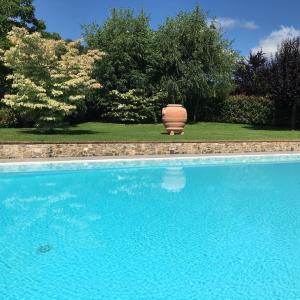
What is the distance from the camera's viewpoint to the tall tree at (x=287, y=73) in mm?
22156

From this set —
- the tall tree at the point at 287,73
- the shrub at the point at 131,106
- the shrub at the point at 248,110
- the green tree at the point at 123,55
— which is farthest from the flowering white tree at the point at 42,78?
the shrub at the point at 248,110

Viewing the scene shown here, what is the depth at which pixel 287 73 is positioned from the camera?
2223 centimetres

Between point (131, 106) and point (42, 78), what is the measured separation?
32.3 ft

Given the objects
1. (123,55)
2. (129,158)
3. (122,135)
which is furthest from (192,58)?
(129,158)

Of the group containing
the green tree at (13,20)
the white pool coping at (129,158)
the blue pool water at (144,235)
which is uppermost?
the green tree at (13,20)

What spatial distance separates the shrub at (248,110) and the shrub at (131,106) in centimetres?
507

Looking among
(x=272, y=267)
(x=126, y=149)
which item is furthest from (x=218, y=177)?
(x=272, y=267)

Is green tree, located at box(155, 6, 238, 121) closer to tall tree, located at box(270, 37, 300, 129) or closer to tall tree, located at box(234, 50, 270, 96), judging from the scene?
tall tree, located at box(270, 37, 300, 129)

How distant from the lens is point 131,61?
85.0 ft

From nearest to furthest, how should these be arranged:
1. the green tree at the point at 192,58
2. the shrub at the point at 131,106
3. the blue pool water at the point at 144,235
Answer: the blue pool water at the point at 144,235
the shrub at the point at 131,106
the green tree at the point at 192,58

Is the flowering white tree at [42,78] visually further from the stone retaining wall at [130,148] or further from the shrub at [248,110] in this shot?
the shrub at [248,110]

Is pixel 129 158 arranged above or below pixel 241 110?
below

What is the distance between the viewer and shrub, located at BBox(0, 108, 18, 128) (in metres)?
20.6

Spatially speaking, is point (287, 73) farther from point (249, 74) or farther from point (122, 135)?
point (249, 74)
